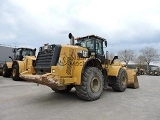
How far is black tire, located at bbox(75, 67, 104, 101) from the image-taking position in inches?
314

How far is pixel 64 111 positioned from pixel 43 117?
2.90ft

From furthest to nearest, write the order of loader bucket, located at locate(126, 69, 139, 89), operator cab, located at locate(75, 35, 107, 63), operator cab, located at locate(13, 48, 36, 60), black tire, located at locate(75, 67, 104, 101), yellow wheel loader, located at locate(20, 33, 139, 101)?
operator cab, located at locate(13, 48, 36, 60), loader bucket, located at locate(126, 69, 139, 89), operator cab, located at locate(75, 35, 107, 63), black tire, located at locate(75, 67, 104, 101), yellow wheel loader, located at locate(20, 33, 139, 101)

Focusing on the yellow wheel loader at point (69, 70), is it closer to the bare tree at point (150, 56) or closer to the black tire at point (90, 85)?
the black tire at point (90, 85)

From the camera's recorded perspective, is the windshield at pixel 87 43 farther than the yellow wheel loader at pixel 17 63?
No

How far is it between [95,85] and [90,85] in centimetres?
52

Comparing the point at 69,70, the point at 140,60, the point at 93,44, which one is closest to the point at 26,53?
the point at 93,44

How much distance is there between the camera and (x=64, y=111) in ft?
22.0

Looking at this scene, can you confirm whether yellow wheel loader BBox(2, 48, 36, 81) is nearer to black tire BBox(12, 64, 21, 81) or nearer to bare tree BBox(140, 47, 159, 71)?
black tire BBox(12, 64, 21, 81)

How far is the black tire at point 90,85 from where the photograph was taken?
26.2 feet

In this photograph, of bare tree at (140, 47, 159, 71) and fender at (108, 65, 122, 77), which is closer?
fender at (108, 65, 122, 77)

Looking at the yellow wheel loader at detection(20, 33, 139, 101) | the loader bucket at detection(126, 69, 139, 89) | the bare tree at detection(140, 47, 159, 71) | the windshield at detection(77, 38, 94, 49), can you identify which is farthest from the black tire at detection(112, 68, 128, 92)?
the bare tree at detection(140, 47, 159, 71)

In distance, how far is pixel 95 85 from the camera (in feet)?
28.5

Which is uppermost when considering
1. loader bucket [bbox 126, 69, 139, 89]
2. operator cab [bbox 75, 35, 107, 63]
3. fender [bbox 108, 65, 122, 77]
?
operator cab [bbox 75, 35, 107, 63]

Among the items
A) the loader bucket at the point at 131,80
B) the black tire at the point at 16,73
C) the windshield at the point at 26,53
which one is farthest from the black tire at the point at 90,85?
the windshield at the point at 26,53
